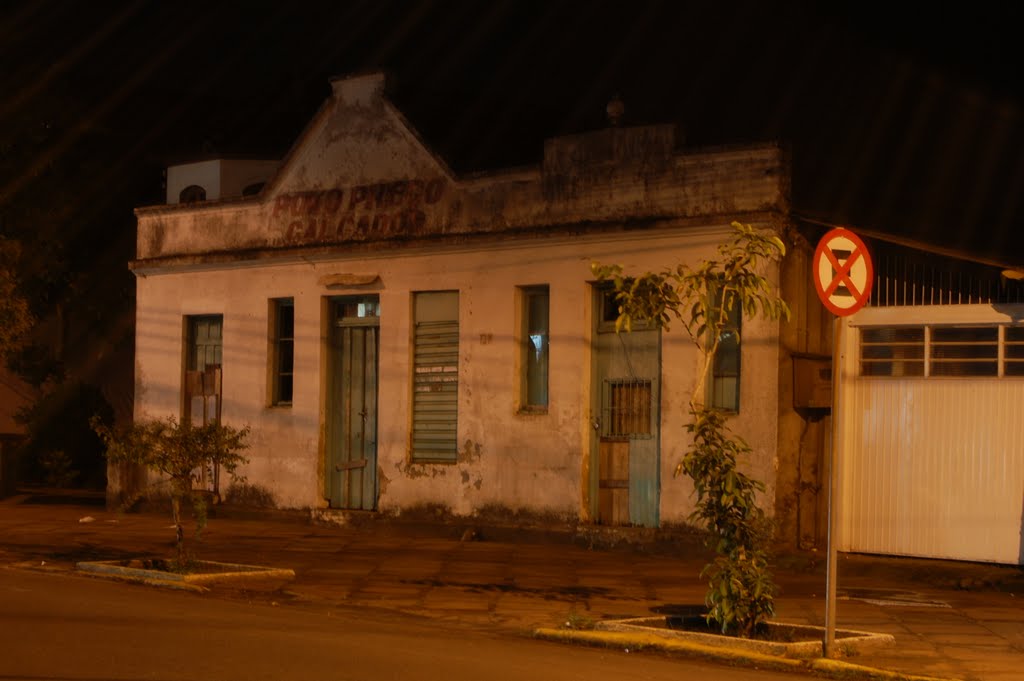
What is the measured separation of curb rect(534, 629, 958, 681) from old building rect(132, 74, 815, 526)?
17.0ft

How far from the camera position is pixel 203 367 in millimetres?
21672

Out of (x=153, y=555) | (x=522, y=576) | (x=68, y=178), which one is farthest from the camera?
(x=68, y=178)

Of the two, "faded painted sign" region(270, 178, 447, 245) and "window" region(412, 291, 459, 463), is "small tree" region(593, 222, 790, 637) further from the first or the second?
"faded painted sign" region(270, 178, 447, 245)

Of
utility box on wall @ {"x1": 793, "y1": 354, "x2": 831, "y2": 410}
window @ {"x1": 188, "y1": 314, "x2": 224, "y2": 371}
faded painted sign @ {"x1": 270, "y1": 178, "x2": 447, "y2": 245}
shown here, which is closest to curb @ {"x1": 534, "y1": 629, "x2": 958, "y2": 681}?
utility box on wall @ {"x1": 793, "y1": 354, "x2": 831, "y2": 410}

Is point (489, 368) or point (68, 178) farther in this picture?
point (68, 178)

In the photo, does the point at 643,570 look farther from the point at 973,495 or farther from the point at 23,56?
the point at 23,56

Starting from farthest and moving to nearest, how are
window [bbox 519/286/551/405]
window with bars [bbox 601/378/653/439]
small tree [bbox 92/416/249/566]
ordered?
1. window [bbox 519/286/551/405]
2. window with bars [bbox 601/378/653/439]
3. small tree [bbox 92/416/249/566]

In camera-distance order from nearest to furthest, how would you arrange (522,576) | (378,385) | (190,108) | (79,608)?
(79,608)
(522,576)
(378,385)
(190,108)

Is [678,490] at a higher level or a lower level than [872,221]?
lower

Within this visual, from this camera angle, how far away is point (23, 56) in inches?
1009

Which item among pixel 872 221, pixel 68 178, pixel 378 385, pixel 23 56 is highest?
pixel 23 56

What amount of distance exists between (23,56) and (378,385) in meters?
11.3

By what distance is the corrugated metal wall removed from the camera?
48.5 ft

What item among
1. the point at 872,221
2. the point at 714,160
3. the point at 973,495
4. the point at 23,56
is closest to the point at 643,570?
the point at 973,495
